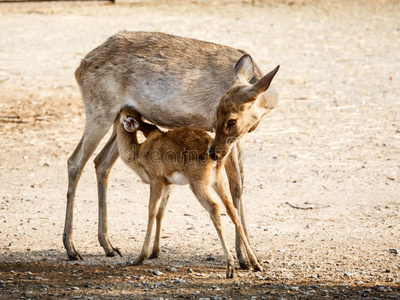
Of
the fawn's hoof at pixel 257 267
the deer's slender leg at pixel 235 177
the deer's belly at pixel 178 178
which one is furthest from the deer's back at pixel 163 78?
the fawn's hoof at pixel 257 267

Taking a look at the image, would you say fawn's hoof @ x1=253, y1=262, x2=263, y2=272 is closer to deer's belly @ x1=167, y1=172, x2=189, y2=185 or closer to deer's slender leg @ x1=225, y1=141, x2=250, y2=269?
deer's slender leg @ x1=225, y1=141, x2=250, y2=269

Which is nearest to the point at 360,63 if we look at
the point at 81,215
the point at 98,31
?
the point at 98,31

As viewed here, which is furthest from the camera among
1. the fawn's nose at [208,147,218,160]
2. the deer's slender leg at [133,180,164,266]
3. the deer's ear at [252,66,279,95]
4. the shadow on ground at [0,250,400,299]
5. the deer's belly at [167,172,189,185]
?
the deer's slender leg at [133,180,164,266]

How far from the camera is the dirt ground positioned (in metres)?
5.83

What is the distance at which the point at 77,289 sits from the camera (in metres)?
5.45

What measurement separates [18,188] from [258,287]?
4.04m

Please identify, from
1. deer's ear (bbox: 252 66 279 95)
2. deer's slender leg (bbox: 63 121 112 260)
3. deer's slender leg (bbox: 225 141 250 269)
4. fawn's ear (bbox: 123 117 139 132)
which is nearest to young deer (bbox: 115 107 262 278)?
fawn's ear (bbox: 123 117 139 132)

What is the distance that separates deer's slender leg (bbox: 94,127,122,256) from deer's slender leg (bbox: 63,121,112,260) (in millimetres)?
276

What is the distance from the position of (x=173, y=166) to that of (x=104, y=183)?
1328 millimetres

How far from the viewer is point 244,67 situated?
6219 mm

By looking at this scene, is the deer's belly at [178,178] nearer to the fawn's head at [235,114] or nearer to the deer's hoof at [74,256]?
the fawn's head at [235,114]

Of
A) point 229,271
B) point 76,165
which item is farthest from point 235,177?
point 76,165

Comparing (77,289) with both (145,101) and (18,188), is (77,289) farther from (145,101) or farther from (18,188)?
(18,188)

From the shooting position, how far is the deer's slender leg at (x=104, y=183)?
22.0 feet
